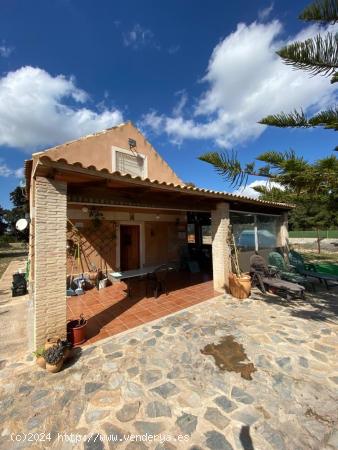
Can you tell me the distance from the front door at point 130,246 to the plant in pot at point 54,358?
19.4 ft

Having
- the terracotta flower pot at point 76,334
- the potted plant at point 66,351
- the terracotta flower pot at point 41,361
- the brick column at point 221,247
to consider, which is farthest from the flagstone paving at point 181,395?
the brick column at point 221,247

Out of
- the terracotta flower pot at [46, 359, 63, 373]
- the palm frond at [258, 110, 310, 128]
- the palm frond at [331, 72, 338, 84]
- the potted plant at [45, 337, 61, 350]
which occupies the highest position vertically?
the palm frond at [331, 72, 338, 84]

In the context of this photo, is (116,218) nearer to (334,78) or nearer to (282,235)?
(334,78)

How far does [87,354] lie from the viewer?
3.67 meters

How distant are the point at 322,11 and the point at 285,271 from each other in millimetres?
7300

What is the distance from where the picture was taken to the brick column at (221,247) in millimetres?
6898

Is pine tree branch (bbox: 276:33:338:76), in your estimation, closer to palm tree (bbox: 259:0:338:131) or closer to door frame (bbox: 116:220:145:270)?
palm tree (bbox: 259:0:338:131)

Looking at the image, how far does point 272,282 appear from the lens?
6547 mm

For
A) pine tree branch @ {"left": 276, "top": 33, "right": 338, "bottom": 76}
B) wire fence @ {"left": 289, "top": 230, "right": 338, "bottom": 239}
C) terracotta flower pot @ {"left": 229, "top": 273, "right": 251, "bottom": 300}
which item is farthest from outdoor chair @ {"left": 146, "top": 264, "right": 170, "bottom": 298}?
wire fence @ {"left": 289, "top": 230, "right": 338, "bottom": 239}

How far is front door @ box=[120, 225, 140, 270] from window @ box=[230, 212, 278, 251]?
4.44m

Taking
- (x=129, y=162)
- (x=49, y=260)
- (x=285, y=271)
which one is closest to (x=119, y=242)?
(x=129, y=162)

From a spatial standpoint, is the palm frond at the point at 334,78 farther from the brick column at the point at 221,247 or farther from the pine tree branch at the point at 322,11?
the brick column at the point at 221,247

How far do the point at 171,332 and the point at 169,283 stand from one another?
3907 mm

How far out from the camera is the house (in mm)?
3629
